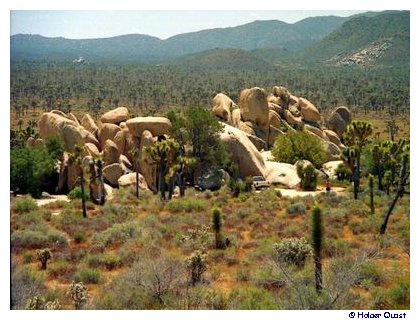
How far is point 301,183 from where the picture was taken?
1475 inches

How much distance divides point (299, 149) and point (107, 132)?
17064 millimetres

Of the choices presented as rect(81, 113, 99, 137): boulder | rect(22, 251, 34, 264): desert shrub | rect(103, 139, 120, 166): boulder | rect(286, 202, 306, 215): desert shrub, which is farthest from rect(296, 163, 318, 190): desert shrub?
rect(22, 251, 34, 264): desert shrub

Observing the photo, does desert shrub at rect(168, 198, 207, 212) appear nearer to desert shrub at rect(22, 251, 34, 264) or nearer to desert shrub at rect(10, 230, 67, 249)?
desert shrub at rect(10, 230, 67, 249)

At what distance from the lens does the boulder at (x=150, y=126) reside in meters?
37.9

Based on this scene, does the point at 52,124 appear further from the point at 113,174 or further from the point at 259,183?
the point at 259,183

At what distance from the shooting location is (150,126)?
37.9 meters

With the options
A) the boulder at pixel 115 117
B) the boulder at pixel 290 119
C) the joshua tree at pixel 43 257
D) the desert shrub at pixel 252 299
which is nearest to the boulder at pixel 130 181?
the boulder at pixel 115 117

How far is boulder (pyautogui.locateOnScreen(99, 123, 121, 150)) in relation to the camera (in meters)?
A: 40.2

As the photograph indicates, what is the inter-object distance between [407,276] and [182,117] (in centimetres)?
2805

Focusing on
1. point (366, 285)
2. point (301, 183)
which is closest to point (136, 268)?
point (366, 285)

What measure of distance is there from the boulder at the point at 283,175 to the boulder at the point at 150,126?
29.6 ft

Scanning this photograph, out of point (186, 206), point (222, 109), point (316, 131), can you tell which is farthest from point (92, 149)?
point (316, 131)

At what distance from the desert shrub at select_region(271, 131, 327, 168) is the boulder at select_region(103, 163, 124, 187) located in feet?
48.6

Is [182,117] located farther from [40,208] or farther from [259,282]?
[259,282]
